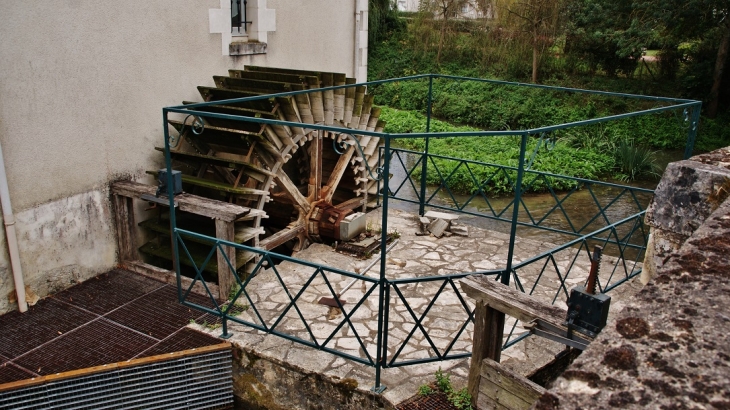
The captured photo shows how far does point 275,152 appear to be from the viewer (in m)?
6.08

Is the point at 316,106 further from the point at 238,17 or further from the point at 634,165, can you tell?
the point at 634,165

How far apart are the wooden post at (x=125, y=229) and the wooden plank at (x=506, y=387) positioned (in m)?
3.95

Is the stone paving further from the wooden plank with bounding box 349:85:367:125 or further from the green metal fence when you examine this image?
the wooden plank with bounding box 349:85:367:125

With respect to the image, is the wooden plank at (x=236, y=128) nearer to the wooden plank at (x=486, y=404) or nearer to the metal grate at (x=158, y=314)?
the metal grate at (x=158, y=314)

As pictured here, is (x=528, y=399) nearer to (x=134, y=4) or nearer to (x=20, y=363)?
(x=20, y=363)

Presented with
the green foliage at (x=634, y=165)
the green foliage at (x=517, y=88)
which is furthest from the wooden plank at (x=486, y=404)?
the green foliage at (x=517, y=88)

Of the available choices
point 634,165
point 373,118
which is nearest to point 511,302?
point 373,118

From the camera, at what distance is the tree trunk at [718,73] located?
13.8 metres

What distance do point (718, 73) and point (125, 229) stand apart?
1425cm

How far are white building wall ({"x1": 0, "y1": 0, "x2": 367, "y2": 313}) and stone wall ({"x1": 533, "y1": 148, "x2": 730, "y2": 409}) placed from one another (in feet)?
16.1

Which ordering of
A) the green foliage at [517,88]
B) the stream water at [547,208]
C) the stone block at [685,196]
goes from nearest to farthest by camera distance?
the stone block at [685,196] → the stream water at [547,208] → the green foliage at [517,88]

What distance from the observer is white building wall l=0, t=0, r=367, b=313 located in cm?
488

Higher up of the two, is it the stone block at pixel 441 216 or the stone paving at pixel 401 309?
the stone block at pixel 441 216

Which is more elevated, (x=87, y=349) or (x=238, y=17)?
(x=238, y=17)
